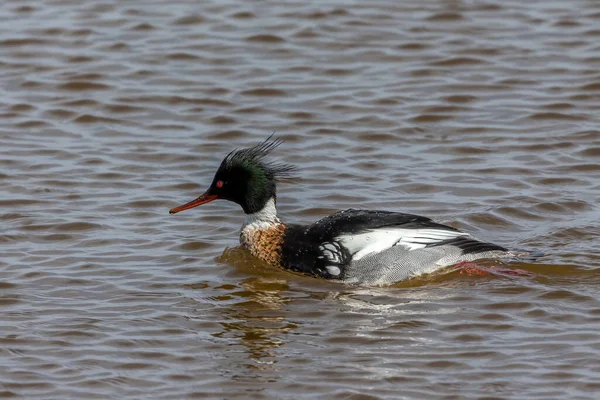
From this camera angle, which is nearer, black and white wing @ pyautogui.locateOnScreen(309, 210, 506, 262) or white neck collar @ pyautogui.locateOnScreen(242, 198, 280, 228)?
black and white wing @ pyautogui.locateOnScreen(309, 210, 506, 262)

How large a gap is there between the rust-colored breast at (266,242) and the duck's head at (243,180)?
0.23 metres

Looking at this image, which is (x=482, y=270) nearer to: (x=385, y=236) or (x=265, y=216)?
(x=385, y=236)

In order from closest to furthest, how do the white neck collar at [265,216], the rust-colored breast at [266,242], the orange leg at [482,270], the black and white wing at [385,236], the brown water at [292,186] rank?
the brown water at [292,186] < the orange leg at [482,270] < the black and white wing at [385,236] < the rust-colored breast at [266,242] < the white neck collar at [265,216]

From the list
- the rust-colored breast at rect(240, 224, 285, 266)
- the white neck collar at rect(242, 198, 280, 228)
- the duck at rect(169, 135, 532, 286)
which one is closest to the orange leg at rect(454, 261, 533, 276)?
the duck at rect(169, 135, 532, 286)

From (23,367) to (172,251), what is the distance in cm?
254

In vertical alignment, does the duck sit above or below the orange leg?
above

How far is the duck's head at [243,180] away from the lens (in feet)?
31.8

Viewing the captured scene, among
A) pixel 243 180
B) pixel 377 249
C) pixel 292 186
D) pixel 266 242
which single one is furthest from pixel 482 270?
pixel 292 186

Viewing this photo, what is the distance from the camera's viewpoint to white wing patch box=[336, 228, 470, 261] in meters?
9.28

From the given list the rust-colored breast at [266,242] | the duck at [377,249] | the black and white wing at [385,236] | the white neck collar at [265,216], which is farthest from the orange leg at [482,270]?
the white neck collar at [265,216]

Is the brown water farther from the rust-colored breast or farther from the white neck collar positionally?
the white neck collar

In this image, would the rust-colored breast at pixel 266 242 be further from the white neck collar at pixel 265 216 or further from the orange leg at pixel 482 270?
the orange leg at pixel 482 270

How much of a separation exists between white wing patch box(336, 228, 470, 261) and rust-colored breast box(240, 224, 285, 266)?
65 centimetres

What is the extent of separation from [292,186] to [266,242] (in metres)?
1.55
